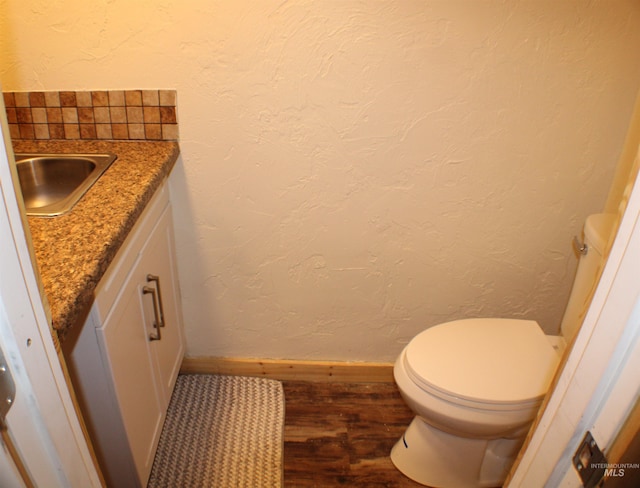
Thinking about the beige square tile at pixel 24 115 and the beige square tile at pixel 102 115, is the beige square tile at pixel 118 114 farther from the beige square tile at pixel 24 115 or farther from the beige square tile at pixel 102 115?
the beige square tile at pixel 24 115

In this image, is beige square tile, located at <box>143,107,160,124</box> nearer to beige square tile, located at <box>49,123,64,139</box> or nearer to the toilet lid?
beige square tile, located at <box>49,123,64,139</box>

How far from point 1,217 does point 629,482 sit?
2.33 ft

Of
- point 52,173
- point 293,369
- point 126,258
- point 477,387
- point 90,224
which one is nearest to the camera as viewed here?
point 90,224

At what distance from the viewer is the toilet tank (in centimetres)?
141

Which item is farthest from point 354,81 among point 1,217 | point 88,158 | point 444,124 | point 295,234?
point 1,217

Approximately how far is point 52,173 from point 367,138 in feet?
3.08

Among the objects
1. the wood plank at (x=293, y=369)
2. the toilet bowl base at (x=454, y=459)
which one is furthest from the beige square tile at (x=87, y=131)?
the toilet bowl base at (x=454, y=459)

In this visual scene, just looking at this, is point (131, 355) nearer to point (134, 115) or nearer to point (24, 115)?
point (134, 115)

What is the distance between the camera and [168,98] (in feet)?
5.02

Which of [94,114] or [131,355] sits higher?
[94,114]

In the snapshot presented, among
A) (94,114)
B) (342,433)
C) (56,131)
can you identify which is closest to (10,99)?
(56,131)

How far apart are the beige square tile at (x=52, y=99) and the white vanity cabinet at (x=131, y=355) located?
0.40m

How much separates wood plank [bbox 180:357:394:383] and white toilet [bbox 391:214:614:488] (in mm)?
326

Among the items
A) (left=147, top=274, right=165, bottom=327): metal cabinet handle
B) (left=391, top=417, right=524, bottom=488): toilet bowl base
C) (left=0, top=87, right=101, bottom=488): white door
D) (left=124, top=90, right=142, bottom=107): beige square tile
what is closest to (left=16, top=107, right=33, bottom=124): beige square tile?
(left=124, top=90, right=142, bottom=107): beige square tile
